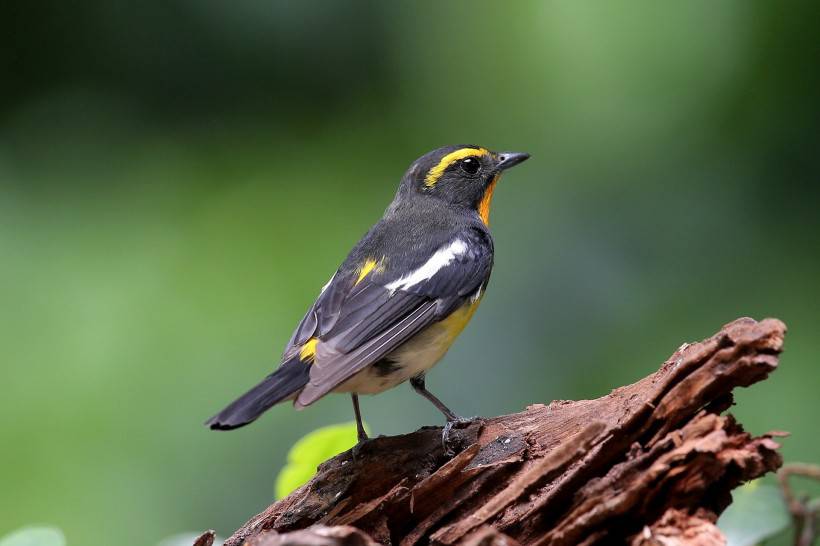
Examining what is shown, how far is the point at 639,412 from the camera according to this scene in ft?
8.64

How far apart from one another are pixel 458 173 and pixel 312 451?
6.00 feet

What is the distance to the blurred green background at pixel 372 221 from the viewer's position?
14.8 ft

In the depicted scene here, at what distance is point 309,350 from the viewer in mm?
3463

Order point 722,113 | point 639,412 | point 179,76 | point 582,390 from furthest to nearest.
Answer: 1. point 179,76
2. point 722,113
3. point 582,390
4. point 639,412

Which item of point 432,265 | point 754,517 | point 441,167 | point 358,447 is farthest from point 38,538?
point 441,167

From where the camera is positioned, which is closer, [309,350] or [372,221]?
[309,350]

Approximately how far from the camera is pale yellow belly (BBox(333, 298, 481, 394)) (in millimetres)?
3574

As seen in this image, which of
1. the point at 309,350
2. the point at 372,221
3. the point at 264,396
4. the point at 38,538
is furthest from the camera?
the point at 372,221

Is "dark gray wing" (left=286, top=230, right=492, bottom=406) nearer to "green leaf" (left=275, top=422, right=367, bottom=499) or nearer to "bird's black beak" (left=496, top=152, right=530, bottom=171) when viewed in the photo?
"green leaf" (left=275, top=422, right=367, bottom=499)

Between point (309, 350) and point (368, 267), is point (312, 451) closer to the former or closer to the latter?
point (309, 350)

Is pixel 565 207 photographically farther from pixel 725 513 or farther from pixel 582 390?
pixel 725 513

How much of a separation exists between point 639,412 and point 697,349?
0.26 meters

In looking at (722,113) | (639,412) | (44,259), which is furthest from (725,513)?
(44,259)

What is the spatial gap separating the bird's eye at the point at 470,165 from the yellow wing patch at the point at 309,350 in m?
1.43
